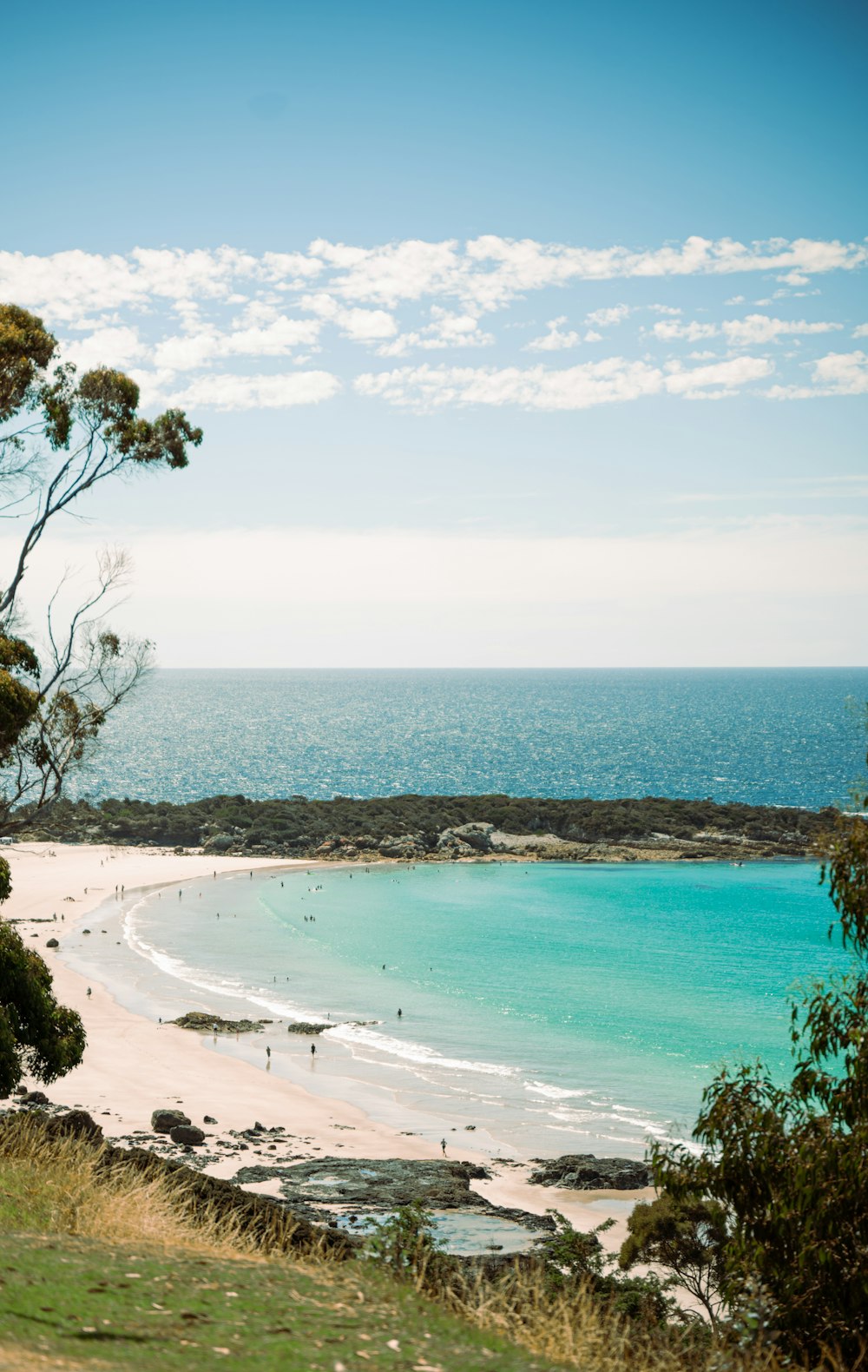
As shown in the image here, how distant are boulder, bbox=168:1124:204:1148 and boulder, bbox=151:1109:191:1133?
0.27 meters

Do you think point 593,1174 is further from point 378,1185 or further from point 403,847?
point 403,847

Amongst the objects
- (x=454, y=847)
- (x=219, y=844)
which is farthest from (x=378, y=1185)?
(x=219, y=844)

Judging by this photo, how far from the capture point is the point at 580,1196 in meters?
26.1

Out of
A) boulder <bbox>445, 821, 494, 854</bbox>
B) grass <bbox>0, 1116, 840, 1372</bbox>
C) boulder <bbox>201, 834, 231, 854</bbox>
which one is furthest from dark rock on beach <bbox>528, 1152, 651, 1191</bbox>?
boulder <bbox>201, 834, 231, 854</bbox>

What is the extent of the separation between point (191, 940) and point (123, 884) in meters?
19.0

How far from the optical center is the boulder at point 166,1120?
2880 centimetres

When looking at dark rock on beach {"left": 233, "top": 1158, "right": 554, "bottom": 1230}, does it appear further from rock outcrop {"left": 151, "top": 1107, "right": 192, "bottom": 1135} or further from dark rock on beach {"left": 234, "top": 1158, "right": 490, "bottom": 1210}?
rock outcrop {"left": 151, "top": 1107, "right": 192, "bottom": 1135}

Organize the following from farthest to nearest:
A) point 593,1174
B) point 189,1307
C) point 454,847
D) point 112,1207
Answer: point 454,847, point 593,1174, point 112,1207, point 189,1307

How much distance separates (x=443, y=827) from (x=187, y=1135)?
72.2 m

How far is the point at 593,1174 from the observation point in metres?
27.1

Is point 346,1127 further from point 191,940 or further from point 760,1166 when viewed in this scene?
point 191,940

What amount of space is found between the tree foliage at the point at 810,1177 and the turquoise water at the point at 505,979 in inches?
563

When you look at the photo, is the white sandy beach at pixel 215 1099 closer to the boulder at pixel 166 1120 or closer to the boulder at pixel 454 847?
the boulder at pixel 166 1120

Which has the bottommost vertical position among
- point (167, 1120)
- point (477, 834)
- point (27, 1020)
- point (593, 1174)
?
point (593, 1174)
